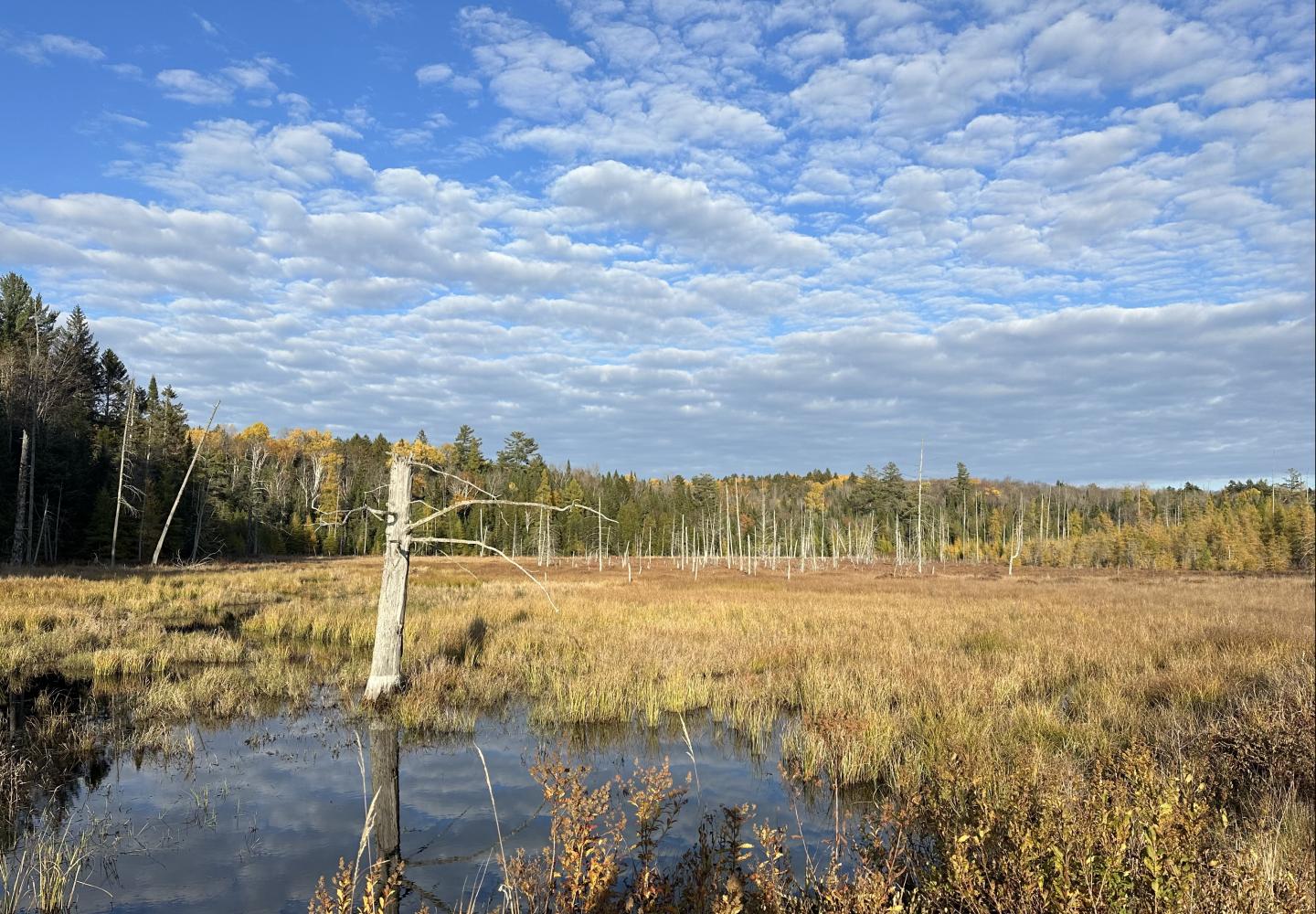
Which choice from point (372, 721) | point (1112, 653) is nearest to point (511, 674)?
point (372, 721)

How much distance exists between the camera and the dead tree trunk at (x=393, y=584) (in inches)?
390

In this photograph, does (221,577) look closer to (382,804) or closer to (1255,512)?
(382,804)

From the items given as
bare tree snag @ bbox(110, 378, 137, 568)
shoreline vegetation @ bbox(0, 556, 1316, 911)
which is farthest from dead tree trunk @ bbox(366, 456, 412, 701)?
bare tree snag @ bbox(110, 378, 137, 568)

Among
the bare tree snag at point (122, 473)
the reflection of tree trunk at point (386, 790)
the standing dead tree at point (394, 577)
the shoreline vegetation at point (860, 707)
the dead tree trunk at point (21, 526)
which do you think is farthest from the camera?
the bare tree snag at point (122, 473)

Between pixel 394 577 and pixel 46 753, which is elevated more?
pixel 394 577

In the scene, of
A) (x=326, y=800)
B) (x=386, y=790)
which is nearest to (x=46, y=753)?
(x=326, y=800)

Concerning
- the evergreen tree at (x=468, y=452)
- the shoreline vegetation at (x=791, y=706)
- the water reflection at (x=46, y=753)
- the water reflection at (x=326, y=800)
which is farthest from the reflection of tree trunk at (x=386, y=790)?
the evergreen tree at (x=468, y=452)

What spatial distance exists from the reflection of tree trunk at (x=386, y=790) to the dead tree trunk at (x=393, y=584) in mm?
894

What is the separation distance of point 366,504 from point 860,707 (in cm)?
920

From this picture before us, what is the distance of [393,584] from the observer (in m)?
9.94

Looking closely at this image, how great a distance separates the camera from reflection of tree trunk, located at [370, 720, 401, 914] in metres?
5.59

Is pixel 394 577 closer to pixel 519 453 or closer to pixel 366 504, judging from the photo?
pixel 366 504

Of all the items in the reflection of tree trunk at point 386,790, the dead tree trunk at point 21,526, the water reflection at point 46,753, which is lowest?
the reflection of tree trunk at point 386,790

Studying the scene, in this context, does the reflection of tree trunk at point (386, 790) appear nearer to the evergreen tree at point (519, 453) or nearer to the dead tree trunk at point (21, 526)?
the dead tree trunk at point (21, 526)
